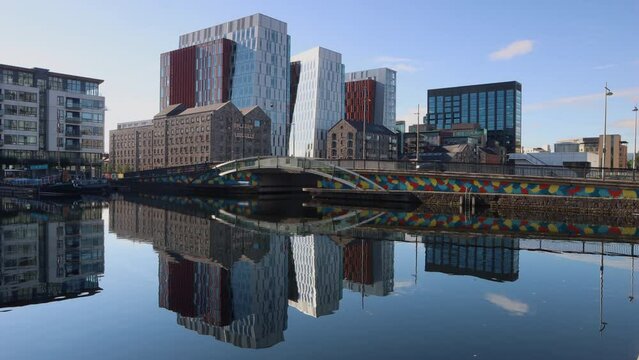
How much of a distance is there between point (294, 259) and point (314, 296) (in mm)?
5668

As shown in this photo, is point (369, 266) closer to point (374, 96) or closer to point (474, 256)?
point (474, 256)

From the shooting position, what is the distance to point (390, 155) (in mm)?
161500

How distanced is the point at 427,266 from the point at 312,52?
14353cm

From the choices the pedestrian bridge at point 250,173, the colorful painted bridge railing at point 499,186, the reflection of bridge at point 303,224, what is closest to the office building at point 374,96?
the pedestrian bridge at point 250,173

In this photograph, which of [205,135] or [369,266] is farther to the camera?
[205,135]

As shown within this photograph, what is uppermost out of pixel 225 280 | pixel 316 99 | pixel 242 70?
pixel 242 70

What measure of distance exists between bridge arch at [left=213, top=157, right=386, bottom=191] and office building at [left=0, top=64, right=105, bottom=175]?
56478 mm

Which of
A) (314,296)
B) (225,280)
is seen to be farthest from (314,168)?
(314,296)

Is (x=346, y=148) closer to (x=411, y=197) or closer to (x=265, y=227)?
(x=411, y=197)

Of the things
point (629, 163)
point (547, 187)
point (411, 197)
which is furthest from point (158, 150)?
point (629, 163)

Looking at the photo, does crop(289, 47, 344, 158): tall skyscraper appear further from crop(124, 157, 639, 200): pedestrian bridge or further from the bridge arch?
the bridge arch

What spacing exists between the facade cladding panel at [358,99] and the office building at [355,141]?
21.0 metres

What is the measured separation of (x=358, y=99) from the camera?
182 m

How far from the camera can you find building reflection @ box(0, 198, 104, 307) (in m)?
15.3
